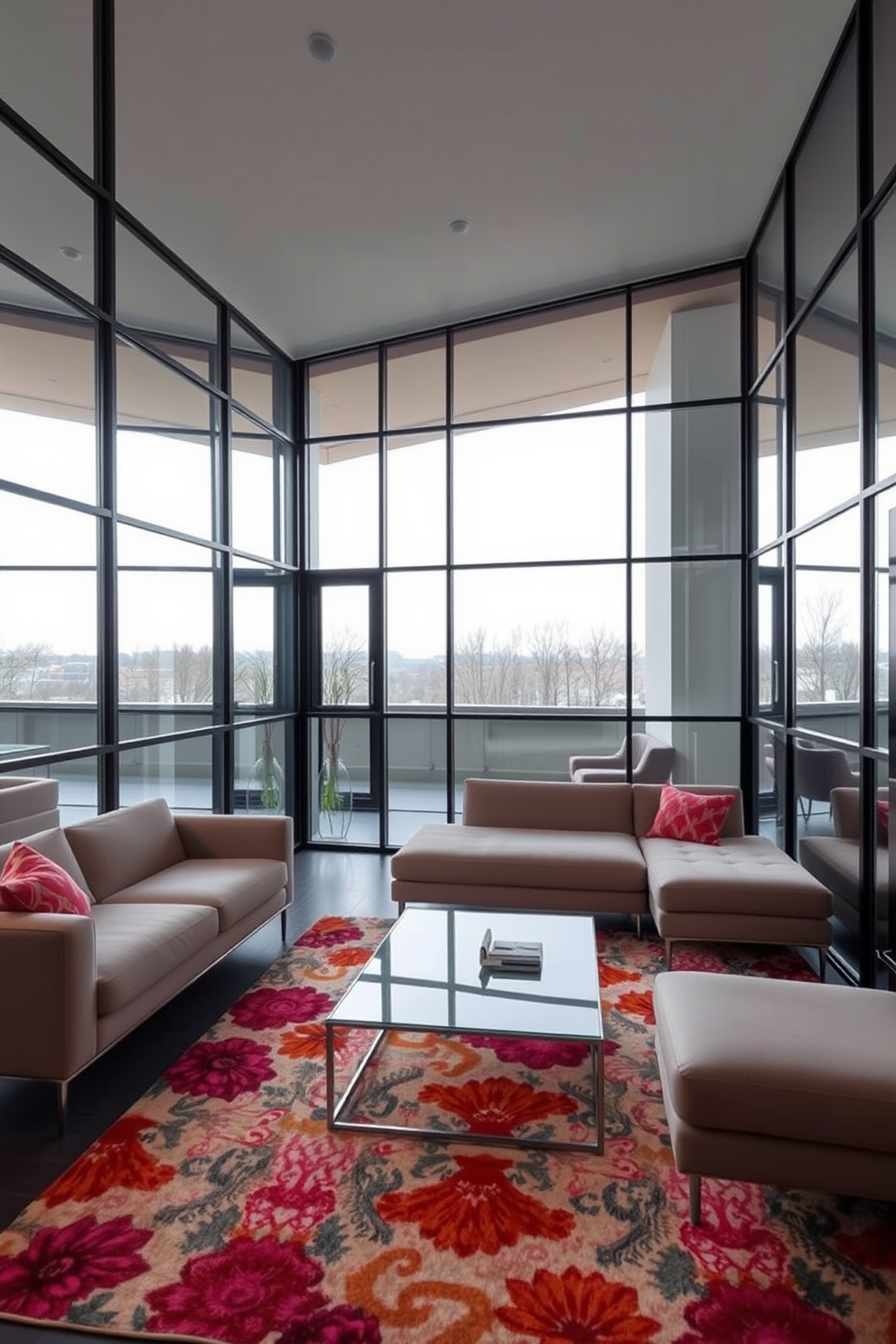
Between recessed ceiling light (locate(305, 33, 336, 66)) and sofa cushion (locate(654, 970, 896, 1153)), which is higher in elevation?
recessed ceiling light (locate(305, 33, 336, 66))

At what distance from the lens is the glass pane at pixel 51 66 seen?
2.99 m

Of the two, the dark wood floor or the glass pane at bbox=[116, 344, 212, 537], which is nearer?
the dark wood floor

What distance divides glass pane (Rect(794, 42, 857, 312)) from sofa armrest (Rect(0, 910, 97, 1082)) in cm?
404

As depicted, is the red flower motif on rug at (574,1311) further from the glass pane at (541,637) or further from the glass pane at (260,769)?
the glass pane at (541,637)

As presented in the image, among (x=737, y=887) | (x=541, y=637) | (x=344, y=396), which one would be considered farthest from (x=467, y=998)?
(x=344, y=396)

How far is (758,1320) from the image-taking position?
1.61 metres

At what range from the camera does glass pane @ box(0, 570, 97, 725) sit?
3.17 metres

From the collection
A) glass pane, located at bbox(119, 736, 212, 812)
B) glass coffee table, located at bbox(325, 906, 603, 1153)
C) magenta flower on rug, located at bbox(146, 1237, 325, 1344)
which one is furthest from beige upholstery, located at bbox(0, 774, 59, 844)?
magenta flower on rug, located at bbox(146, 1237, 325, 1344)

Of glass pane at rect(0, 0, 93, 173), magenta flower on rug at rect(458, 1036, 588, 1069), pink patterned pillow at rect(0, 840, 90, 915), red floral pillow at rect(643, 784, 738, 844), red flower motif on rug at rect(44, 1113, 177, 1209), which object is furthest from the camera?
red floral pillow at rect(643, 784, 738, 844)

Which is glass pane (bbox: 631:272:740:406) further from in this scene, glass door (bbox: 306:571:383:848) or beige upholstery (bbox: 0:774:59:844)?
beige upholstery (bbox: 0:774:59:844)

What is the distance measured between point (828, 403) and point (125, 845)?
12.6 ft

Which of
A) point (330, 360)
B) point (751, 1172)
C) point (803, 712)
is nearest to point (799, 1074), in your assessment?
point (751, 1172)

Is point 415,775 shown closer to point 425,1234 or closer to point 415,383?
point 415,383

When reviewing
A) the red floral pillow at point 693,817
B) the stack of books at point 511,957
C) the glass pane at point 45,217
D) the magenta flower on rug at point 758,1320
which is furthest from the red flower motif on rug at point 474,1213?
the glass pane at point 45,217
